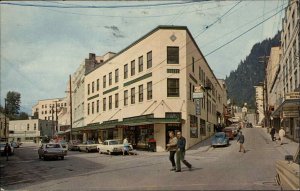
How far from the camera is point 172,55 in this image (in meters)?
39.2

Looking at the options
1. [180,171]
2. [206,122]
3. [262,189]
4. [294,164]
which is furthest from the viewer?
[206,122]

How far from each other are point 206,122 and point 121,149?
1971 centimetres

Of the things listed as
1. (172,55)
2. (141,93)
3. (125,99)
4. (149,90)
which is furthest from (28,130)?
(172,55)

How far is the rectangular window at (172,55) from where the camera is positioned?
39.1 meters

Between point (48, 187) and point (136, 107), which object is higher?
point (136, 107)

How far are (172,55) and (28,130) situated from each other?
99.6 meters

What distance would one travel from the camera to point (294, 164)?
10227 mm

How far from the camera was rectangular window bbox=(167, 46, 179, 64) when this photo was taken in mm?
39062

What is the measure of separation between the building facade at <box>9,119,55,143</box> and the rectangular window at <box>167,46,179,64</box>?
93564 millimetres

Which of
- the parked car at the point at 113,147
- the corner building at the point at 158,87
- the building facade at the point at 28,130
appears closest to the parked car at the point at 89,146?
Result: the corner building at the point at 158,87

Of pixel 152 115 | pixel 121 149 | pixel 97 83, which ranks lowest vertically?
pixel 121 149

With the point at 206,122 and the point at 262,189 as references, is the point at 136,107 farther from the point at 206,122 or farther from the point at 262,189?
the point at 262,189

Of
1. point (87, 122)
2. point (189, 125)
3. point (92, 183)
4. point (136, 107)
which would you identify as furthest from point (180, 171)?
point (87, 122)

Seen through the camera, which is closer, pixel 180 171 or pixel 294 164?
pixel 294 164
